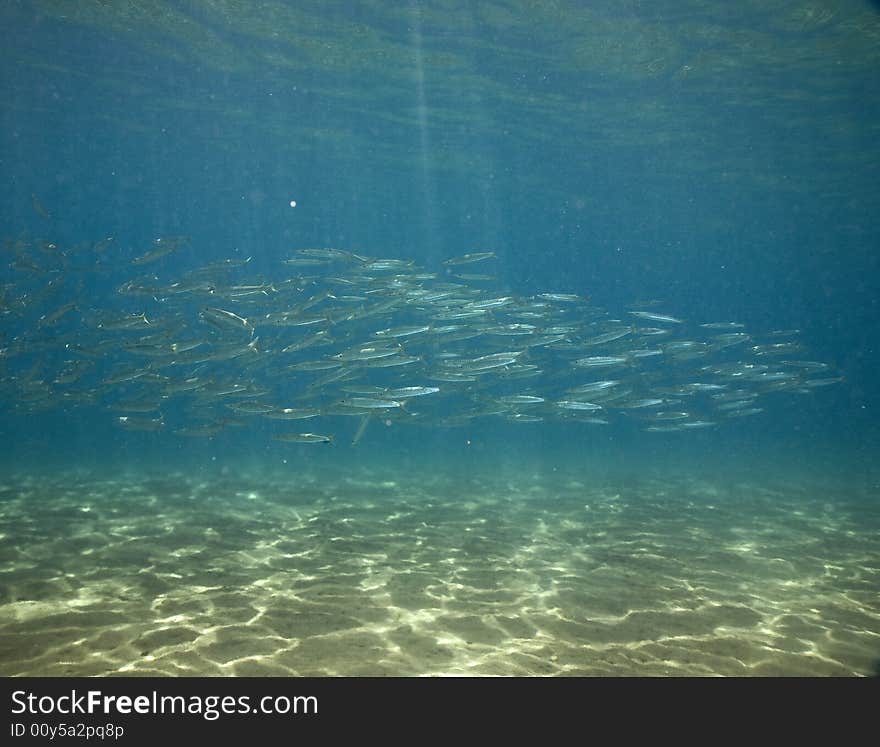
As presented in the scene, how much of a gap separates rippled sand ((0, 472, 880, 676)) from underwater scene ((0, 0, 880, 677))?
0.19 ft

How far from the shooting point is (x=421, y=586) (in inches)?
306

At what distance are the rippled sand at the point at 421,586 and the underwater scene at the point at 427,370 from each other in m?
0.06

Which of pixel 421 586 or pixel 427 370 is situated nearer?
pixel 421 586

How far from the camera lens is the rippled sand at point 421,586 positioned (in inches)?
227

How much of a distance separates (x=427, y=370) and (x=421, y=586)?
17.7 ft

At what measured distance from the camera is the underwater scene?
666cm

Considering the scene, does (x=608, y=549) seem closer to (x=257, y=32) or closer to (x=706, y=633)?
(x=706, y=633)

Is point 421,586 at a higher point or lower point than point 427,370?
lower

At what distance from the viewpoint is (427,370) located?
1233 centimetres

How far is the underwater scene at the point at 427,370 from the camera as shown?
6656 millimetres

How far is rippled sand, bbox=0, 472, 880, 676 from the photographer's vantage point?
227 inches
